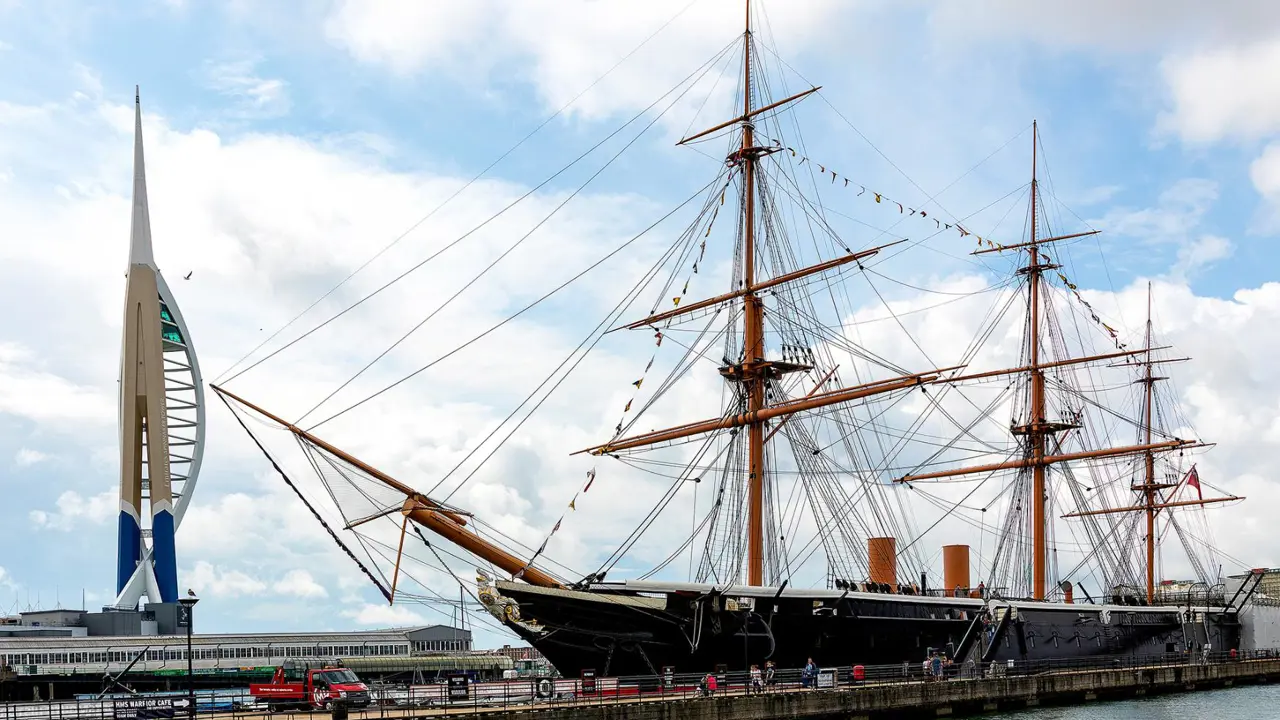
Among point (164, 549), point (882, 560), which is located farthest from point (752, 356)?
point (164, 549)

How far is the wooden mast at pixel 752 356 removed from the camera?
2051 inches

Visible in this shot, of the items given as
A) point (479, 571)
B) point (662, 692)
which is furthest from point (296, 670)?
point (662, 692)

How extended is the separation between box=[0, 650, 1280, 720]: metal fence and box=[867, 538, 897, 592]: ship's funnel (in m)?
6.46

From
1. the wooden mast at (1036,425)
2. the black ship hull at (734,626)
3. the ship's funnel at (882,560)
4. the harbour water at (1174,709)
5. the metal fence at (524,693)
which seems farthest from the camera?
the wooden mast at (1036,425)

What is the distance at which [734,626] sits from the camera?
144ft

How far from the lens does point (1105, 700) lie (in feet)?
185

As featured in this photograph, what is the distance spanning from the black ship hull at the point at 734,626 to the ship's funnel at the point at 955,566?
8587 mm

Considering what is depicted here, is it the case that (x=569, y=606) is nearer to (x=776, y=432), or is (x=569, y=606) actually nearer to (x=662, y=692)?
(x=662, y=692)

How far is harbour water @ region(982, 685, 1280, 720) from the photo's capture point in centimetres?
4803

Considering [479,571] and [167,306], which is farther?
[167,306]

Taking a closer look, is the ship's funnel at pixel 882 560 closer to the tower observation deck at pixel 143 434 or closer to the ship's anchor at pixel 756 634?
the ship's anchor at pixel 756 634

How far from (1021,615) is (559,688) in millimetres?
24952

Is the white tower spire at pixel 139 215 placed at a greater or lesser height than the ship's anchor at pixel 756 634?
greater

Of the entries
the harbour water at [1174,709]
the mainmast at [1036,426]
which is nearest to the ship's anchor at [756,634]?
the harbour water at [1174,709]
